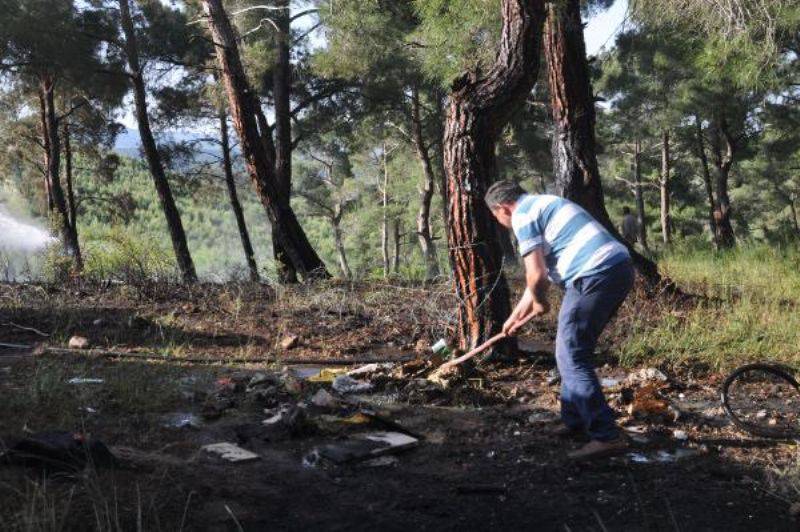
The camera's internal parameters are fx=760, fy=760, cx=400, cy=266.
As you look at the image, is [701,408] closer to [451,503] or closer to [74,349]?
[451,503]

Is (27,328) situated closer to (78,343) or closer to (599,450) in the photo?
(78,343)

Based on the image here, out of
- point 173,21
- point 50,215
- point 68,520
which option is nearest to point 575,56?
point 68,520

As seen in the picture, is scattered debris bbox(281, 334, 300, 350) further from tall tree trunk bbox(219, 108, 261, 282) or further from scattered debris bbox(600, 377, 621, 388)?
tall tree trunk bbox(219, 108, 261, 282)

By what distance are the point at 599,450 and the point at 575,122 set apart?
5.33 meters

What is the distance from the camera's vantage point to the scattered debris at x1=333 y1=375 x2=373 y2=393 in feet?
18.1

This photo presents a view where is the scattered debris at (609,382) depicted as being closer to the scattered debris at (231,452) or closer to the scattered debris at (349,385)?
the scattered debris at (349,385)

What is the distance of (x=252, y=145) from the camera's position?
11.2 metres

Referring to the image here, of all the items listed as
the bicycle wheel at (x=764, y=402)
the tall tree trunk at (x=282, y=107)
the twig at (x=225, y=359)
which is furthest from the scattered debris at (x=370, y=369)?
the tall tree trunk at (x=282, y=107)

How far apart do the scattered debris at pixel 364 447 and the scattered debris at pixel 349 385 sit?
117cm

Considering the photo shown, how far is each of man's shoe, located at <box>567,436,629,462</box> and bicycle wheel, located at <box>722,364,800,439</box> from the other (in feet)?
2.71

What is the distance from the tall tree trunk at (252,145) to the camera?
10906 mm

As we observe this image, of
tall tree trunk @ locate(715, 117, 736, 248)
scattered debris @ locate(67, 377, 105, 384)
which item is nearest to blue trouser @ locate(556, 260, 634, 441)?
scattered debris @ locate(67, 377, 105, 384)

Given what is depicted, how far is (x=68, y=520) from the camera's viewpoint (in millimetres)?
2818

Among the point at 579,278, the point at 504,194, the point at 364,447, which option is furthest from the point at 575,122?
the point at 364,447
